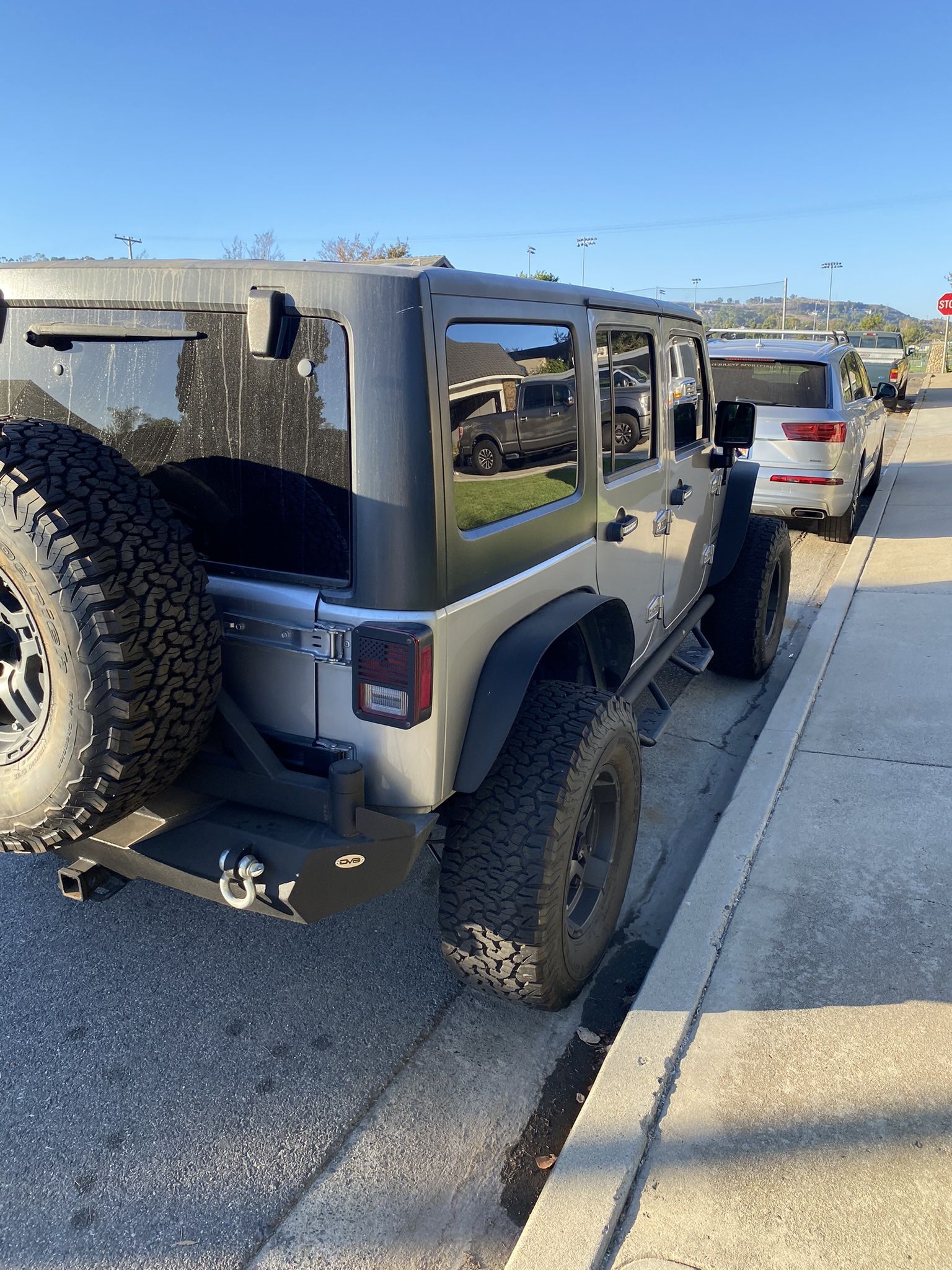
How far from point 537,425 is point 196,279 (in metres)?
1.02

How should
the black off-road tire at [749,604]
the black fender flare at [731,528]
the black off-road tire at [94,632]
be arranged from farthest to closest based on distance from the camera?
the black off-road tire at [749,604]
the black fender flare at [731,528]
the black off-road tire at [94,632]

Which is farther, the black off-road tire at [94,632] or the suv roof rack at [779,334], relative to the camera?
the suv roof rack at [779,334]

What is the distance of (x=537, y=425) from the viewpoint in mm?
2807

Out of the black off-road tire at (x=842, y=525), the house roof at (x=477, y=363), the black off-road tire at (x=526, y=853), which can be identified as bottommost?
the black off-road tire at (x=526, y=853)

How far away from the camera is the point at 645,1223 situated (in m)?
2.14

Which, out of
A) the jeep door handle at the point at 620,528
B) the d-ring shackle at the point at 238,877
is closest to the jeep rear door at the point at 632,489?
the jeep door handle at the point at 620,528

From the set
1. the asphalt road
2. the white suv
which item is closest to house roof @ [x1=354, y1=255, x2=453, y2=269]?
the asphalt road

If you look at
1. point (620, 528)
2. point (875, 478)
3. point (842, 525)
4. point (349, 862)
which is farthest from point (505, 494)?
point (875, 478)

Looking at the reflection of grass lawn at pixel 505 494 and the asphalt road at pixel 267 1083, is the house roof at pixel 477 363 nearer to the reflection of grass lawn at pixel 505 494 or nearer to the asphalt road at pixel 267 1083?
the reflection of grass lawn at pixel 505 494

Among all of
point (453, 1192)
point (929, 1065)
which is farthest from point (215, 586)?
point (929, 1065)

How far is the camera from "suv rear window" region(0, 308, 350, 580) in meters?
2.24

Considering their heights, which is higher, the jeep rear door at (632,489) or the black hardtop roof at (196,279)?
the black hardtop roof at (196,279)

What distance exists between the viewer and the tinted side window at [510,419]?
2.36 m

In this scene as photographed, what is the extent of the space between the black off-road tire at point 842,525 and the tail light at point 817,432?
1.08 metres
